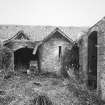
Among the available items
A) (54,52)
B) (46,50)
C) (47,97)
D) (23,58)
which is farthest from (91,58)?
(23,58)

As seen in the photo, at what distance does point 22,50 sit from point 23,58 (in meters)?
0.94

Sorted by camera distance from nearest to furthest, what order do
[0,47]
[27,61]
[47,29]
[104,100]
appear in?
[104,100]
[0,47]
[27,61]
[47,29]

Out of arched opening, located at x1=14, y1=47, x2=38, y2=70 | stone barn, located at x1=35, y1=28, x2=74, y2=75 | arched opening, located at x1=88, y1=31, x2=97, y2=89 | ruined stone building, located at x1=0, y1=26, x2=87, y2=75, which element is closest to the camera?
arched opening, located at x1=88, y1=31, x2=97, y2=89

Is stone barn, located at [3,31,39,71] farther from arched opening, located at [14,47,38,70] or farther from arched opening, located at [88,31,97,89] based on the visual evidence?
arched opening, located at [88,31,97,89]

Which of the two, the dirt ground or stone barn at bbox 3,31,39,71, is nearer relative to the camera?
the dirt ground

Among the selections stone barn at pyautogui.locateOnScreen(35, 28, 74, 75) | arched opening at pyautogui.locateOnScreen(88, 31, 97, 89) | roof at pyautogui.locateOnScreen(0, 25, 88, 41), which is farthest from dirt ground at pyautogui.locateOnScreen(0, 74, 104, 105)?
roof at pyautogui.locateOnScreen(0, 25, 88, 41)

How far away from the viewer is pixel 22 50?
14281 millimetres

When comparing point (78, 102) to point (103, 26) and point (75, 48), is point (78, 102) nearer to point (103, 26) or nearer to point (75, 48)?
point (103, 26)

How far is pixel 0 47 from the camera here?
485 inches

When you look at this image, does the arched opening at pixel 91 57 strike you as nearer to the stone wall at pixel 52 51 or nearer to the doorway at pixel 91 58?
the doorway at pixel 91 58

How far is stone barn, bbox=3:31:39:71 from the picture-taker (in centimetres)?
1301

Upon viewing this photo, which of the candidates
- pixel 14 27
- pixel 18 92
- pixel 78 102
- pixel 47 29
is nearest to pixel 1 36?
pixel 14 27

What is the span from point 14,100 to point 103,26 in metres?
6.23

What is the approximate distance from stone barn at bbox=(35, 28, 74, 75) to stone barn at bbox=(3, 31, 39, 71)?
93 centimetres
